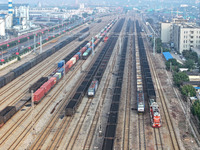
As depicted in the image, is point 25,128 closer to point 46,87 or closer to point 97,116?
point 97,116

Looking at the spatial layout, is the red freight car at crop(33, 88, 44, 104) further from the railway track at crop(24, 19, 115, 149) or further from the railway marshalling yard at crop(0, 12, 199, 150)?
the railway track at crop(24, 19, 115, 149)

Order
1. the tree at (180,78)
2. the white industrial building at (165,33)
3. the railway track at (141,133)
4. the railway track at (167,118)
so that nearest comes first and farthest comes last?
the railway track at (141,133)
the railway track at (167,118)
the tree at (180,78)
the white industrial building at (165,33)

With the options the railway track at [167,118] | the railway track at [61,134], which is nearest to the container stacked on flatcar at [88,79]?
the railway track at [61,134]

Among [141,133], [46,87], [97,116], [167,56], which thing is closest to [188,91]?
[141,133]

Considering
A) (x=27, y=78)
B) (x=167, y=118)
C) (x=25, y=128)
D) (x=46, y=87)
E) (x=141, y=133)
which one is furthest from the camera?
(x=27, y=78)

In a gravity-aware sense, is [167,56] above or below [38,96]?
above

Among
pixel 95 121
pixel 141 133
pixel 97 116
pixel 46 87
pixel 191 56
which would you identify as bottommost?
pixel 141 133

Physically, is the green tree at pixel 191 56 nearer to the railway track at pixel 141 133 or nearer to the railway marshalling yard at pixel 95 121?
the railway marshalling yard at pixel 95 121

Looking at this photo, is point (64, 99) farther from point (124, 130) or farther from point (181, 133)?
point (181, 133)

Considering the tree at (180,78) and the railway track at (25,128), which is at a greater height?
the tree at (180,78)

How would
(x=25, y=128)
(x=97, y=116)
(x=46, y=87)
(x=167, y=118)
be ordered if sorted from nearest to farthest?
(x=25, y=128) → (x=167, y=118) → (x=97, y=116) → (x=46, y=87)

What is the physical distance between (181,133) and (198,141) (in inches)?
110

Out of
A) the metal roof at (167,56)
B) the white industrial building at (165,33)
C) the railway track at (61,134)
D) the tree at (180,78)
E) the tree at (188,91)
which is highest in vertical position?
the white industrial building at (165,33)

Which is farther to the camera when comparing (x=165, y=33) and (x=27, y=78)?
(x=165, y=33)
